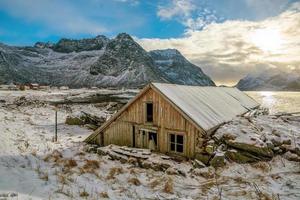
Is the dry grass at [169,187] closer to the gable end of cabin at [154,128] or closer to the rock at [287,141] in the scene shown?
the gable end of cabin at [154,128]

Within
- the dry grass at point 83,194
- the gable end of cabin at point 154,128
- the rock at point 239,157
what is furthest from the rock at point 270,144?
the dry grass at point 83,194

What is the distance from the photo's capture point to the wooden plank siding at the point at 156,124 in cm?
1892

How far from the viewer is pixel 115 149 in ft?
68.1

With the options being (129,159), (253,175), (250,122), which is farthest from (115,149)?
(250,122)

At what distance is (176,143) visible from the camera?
64.2 ft

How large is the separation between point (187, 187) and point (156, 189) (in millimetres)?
1890

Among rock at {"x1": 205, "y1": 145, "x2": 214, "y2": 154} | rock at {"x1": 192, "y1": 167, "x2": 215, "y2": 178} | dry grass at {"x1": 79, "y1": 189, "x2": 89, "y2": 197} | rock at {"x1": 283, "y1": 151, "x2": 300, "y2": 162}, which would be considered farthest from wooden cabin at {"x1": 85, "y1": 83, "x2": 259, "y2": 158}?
dry grass at {"x1": 79, "y1": 189, "x2": 89, "y2": 197}

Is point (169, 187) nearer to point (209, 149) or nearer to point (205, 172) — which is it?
point (205, 172)

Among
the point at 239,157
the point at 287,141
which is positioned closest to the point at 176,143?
the point at 239,157

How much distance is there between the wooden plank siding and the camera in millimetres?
18922

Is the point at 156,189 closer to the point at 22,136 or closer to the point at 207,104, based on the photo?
the point at 207,104

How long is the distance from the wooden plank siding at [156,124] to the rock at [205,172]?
6.42 ft

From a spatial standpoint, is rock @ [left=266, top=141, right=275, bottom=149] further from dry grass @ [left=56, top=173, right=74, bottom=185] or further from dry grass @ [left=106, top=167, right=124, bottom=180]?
dry grass @ [left=56, top=173, right=74, bottom=185]

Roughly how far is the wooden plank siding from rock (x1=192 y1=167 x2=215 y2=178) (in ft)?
6.42
